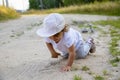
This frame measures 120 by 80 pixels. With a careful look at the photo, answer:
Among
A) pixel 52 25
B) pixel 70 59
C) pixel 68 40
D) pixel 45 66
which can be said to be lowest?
pixel 45 66

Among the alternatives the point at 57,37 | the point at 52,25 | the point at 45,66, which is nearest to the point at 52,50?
the point at 45,66

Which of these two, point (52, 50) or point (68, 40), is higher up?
point (68, 40)

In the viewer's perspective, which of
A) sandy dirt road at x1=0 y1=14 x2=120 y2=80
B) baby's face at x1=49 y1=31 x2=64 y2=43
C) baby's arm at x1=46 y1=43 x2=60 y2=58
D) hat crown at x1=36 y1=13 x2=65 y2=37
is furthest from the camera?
baby's arm at x1=46 y1=43 x2=60 y2=58

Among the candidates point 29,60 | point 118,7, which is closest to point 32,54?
point 29,60

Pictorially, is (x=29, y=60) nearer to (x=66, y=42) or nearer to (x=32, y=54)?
(x=32, y=54)

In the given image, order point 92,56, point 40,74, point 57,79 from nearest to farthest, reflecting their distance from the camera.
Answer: point 57,79, point 40,74, point 92,56

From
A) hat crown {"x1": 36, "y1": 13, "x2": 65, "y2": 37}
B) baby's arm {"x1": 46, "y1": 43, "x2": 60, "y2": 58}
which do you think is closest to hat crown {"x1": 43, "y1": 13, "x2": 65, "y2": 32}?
hat crown {"x1": 36, "y1": 13, "x2": 65, "y2": 37}

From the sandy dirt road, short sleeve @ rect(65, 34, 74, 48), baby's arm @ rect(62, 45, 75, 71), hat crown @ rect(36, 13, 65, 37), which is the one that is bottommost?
the sandy dirt road

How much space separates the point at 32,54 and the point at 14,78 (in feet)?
5.55

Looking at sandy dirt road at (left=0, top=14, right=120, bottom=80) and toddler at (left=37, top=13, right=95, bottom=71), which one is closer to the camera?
sandy dirt road at (left=0, top=14, right=120, bottom=80)

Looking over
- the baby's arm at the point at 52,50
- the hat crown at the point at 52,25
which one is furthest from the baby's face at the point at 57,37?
the baby's arm at the point at 52,50

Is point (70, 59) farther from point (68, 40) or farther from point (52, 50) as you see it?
point (52, 50)

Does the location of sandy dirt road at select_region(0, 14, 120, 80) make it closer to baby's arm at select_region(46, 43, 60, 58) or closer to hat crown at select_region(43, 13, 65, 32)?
baby's arm at select_region(46, 43, 60, 58)

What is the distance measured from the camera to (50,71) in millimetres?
4746
